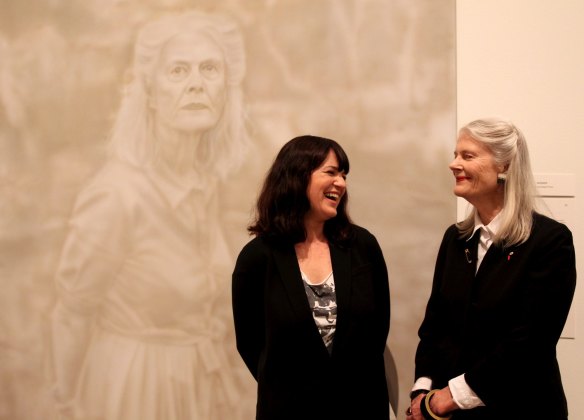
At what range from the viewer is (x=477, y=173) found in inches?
71.6

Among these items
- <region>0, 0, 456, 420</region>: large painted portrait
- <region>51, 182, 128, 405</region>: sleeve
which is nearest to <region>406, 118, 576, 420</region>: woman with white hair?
<region>0, 0, 456, 420</region>: large painted portrait

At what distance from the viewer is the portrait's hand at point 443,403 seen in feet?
5.71

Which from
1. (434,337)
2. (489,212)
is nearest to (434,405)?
(434,337)

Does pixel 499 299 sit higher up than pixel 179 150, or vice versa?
pixel 179 150

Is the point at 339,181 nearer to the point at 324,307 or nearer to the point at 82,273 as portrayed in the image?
the point at 324,307

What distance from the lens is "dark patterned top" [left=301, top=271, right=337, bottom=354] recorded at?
6.04 feet

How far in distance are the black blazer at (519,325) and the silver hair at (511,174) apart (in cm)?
4

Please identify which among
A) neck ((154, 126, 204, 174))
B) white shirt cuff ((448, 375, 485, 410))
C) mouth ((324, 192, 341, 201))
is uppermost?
neck ((154, 126, 204, 174))

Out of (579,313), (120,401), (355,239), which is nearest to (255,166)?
(355,239)

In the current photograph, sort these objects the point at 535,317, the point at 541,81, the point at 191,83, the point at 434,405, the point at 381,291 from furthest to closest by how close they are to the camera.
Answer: the point at 191,83, the point at 541,81, the point at 381,291, the point at 434,405, the point at 535,317

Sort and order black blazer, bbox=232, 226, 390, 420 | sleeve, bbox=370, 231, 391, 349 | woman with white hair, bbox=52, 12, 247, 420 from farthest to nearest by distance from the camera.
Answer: woman with white hair, bbox=52, 12, 247, 420, sleeve, bbox=370, 231, 391, 349, black blazer, bbox=232, 226, 390, 420

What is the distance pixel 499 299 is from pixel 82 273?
6.02 feet

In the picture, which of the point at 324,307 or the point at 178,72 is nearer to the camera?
the point at 324,307

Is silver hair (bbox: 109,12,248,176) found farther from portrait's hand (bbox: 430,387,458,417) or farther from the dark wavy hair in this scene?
portrait's hand (bbox: 430,387,458,417)
